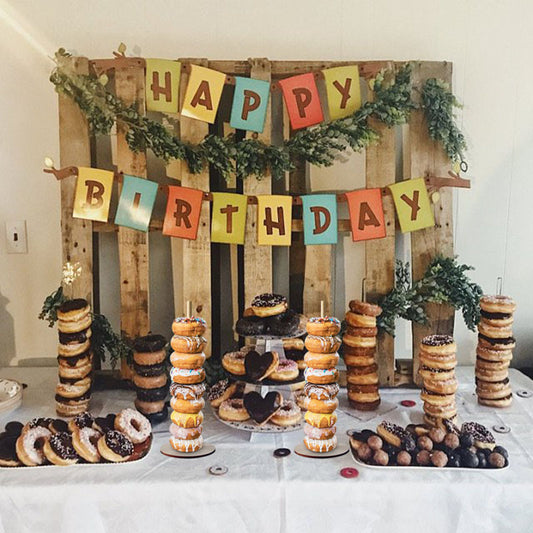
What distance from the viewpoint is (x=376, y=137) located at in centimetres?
179

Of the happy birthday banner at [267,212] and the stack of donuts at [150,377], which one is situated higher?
the happy birthday banner at [267,212]

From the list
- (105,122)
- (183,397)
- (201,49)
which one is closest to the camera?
(183,397)

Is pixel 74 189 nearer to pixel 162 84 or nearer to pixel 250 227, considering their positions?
pixel 162 84

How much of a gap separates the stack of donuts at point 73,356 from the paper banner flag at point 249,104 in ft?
2.43

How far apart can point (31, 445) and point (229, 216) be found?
0.87 metres

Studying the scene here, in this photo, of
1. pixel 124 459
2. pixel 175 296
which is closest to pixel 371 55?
pixel 175 296

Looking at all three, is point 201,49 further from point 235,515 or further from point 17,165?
point 235,515

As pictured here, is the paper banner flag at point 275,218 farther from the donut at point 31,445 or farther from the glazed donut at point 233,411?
the donut at point 31,445

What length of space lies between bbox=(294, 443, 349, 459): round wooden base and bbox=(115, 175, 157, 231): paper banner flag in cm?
83

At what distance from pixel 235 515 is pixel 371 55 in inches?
58.2

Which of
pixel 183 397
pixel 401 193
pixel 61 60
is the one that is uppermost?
pixel 61 60

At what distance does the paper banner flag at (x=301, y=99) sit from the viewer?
179cm

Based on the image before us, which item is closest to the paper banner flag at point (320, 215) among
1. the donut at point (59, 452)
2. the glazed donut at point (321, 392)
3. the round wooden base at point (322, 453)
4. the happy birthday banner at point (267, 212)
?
the happy birthday banner at point (267, 212)

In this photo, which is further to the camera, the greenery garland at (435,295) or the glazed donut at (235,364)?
the greenery garland at (435,295)
